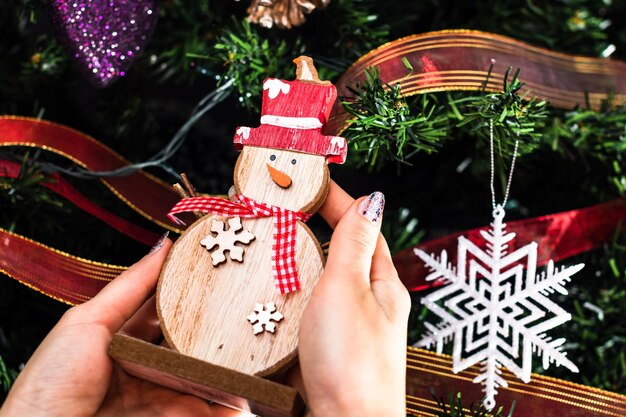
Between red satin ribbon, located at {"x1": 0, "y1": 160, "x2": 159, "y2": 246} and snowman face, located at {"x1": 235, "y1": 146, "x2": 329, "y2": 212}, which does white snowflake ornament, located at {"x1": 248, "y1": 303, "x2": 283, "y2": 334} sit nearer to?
snowman face, located at {"x1": 235, "y1": 146, "x2": 329, "y2": 212}

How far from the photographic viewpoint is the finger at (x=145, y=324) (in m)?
0.83

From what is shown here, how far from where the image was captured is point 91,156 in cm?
100

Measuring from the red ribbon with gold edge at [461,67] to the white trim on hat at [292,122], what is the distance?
6cm

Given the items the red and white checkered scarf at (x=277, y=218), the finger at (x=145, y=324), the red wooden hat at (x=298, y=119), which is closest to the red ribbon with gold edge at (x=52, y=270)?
the finger at (x=145, y=324)

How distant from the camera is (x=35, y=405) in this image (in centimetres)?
73

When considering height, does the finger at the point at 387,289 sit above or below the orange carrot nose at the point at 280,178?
below

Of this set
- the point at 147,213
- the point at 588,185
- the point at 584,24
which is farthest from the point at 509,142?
the point at 147,213

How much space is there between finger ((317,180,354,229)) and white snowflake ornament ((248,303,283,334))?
0.15 metres

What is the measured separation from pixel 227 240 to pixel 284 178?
103mm

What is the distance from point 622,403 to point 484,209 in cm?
55

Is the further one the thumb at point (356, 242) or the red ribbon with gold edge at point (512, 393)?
the red ribbon with gold edge at point (512, 393)

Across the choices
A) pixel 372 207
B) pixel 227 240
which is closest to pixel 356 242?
pixel 372 207

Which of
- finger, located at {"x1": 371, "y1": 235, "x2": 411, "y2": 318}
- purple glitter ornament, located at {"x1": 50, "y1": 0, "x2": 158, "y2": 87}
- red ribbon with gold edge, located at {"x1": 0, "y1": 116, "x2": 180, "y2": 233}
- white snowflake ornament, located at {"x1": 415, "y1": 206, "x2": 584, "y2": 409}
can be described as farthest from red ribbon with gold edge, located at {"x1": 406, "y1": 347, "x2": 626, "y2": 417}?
purple glitter ornament, located at {"x1": 50, "y1": 0, "x2": 158, "y2": 87}

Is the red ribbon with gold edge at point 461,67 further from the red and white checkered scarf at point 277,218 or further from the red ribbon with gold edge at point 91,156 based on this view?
the red ribbon with gold edge at point 91,156
